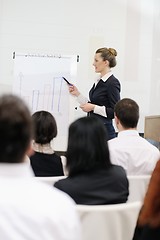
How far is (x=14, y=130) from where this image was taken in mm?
930

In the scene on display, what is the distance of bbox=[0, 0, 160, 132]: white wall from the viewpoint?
4598mm

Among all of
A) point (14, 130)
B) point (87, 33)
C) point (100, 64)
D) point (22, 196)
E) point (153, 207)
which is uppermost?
point (87, 33)

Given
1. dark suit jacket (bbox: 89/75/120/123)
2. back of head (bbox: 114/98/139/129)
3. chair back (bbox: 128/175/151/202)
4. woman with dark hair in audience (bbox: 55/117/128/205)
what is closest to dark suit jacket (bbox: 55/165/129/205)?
woman with dark hair in audience (bbox: 55/117/128/205)

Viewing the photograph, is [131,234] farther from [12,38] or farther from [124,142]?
[12,38]

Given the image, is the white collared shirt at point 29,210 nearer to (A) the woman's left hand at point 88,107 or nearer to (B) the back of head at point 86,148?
(B) the back of head at point 86,148

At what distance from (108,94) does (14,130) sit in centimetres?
261

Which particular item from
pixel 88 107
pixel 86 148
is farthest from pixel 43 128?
pixel 88 107

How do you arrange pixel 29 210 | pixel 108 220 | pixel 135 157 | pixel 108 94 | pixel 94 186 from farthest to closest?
pixel 108 94 → pixel 135 157 → pixel 94 186 → pixel 108 220 → pixel 29 210

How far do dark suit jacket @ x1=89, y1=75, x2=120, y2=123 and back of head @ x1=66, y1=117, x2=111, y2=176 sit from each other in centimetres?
184

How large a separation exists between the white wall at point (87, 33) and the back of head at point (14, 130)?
12.0 feet

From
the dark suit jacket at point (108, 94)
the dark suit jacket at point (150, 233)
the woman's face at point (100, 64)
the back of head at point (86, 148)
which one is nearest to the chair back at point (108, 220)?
the dark suit jacket at point (150, 233)

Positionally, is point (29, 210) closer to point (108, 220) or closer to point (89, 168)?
point (108, 220)

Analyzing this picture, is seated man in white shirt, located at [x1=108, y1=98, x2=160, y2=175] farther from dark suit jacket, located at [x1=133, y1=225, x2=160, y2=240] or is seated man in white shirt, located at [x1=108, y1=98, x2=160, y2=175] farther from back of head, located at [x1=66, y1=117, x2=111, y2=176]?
dark suit jacket, located at [x1=133, y1=225, x2=160, y2=240]

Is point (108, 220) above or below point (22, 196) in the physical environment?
below
